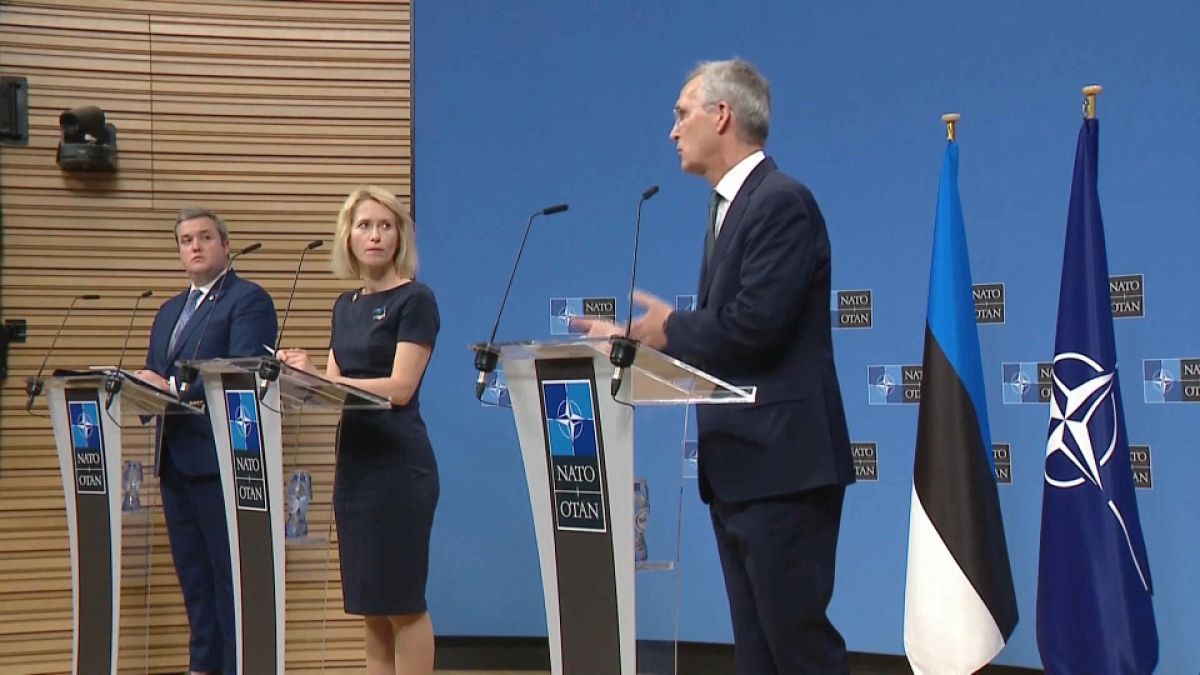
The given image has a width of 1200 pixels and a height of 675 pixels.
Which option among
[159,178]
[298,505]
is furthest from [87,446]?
[159,178]

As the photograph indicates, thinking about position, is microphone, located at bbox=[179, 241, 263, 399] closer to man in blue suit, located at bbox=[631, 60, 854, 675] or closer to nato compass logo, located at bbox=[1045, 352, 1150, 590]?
man in blue suit, located at bbox=[631, 60, 854, 675]

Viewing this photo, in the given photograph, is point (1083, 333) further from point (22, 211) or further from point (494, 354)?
point (22, 211)

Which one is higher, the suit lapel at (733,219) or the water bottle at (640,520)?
the suit lapel at (733,219)

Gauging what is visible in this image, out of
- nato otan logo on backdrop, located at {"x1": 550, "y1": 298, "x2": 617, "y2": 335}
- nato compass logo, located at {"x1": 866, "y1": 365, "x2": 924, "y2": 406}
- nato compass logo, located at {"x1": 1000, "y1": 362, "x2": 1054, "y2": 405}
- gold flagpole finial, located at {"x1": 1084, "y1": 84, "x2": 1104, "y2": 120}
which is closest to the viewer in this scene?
gold flagpole finial, located at {"x1": 1084, "y1": 84, "x2": 1104, "y2": 120}

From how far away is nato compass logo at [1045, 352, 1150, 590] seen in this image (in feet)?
12.0

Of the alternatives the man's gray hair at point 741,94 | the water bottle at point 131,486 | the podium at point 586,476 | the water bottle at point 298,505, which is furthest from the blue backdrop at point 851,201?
the podium at point 586,476

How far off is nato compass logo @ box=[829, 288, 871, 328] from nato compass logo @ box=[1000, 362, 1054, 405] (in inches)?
22.7

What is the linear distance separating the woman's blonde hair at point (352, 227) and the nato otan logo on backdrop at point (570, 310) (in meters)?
1.86

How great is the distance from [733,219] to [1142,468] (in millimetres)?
2322

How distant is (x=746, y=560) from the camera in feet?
8.27

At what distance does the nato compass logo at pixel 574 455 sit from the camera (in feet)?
8.29

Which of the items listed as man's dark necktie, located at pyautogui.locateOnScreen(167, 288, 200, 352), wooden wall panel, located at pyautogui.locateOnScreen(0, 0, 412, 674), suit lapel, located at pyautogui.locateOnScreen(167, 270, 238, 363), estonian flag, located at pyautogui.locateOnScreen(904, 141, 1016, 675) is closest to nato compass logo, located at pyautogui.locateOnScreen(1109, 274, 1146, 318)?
estonian flag, located at pyautogui.locateOnScreen(904, 141, 1016, 675)

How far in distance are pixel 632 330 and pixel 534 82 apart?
10.7 ft

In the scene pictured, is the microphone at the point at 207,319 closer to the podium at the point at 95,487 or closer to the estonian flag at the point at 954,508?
the podium at the point at 95,487
